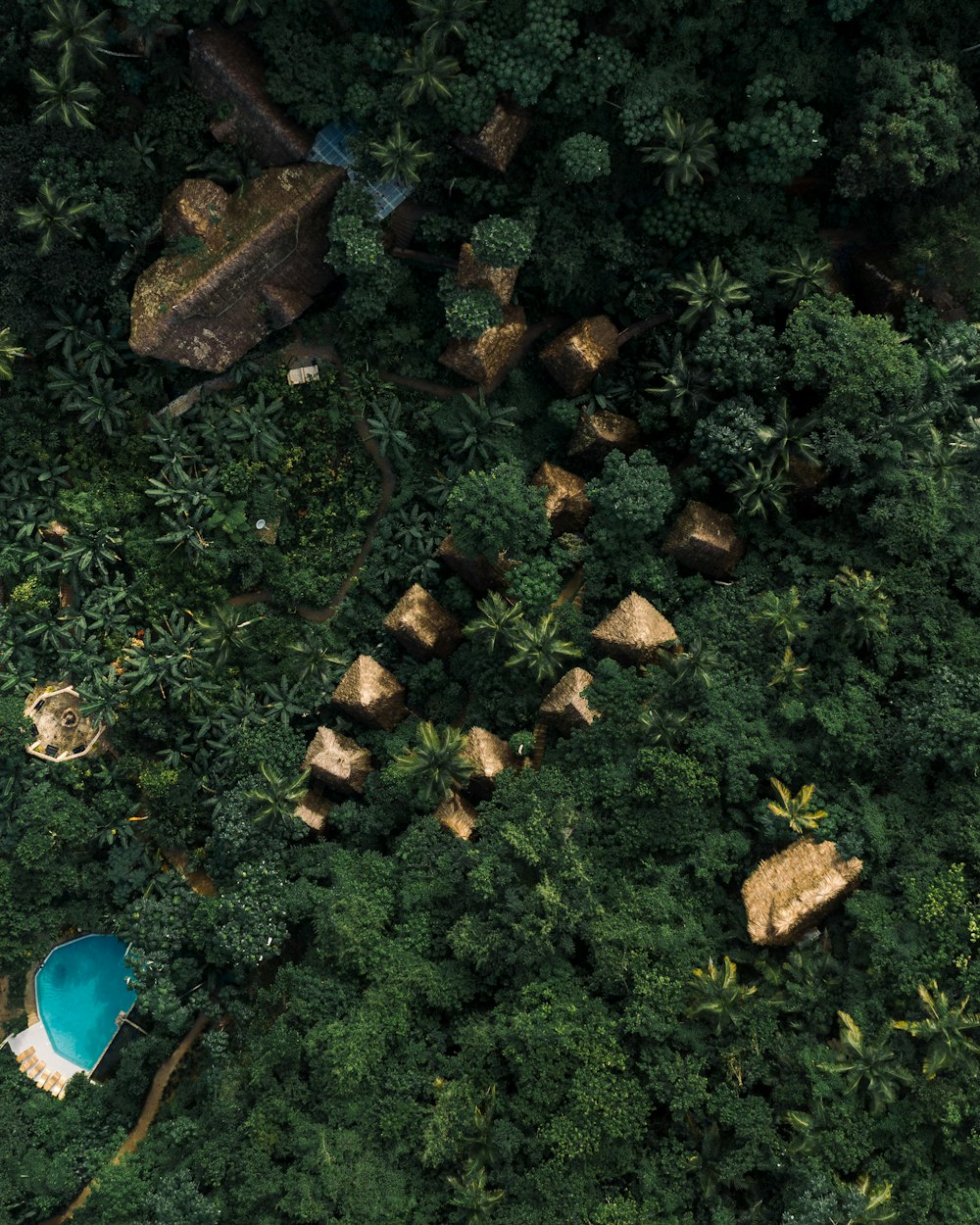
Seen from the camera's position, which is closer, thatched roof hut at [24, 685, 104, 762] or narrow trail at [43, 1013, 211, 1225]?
narrow trail at [43, 1013, 211, 1225]

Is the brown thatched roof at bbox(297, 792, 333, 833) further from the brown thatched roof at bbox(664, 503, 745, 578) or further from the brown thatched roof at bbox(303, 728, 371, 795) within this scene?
the brown thatched roof at bbox(664, 503, 745, 578)

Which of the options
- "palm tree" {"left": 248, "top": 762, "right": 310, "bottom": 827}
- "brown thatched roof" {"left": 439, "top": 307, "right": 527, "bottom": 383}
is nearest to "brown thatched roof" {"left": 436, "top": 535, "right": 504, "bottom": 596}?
"brown thatched roof" {"left": 439, "top": 307, "right": 527, "bottom": 383}

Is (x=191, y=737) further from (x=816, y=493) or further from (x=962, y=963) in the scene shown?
(x=962, y=963)

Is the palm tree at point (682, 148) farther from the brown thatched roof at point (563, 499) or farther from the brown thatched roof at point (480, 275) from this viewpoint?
the brown thatched roof at point (563, 499)

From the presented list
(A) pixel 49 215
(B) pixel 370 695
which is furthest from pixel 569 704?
(A) pixel 49 215

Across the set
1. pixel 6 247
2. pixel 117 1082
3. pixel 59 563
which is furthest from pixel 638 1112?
pixel 6 247

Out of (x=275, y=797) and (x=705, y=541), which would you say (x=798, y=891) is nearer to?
(x=705, y=541)

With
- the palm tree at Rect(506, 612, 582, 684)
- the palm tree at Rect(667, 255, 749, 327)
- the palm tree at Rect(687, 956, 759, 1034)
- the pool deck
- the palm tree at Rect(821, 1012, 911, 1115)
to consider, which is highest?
the palm tree at Rect(667, 255, 749, 327)
